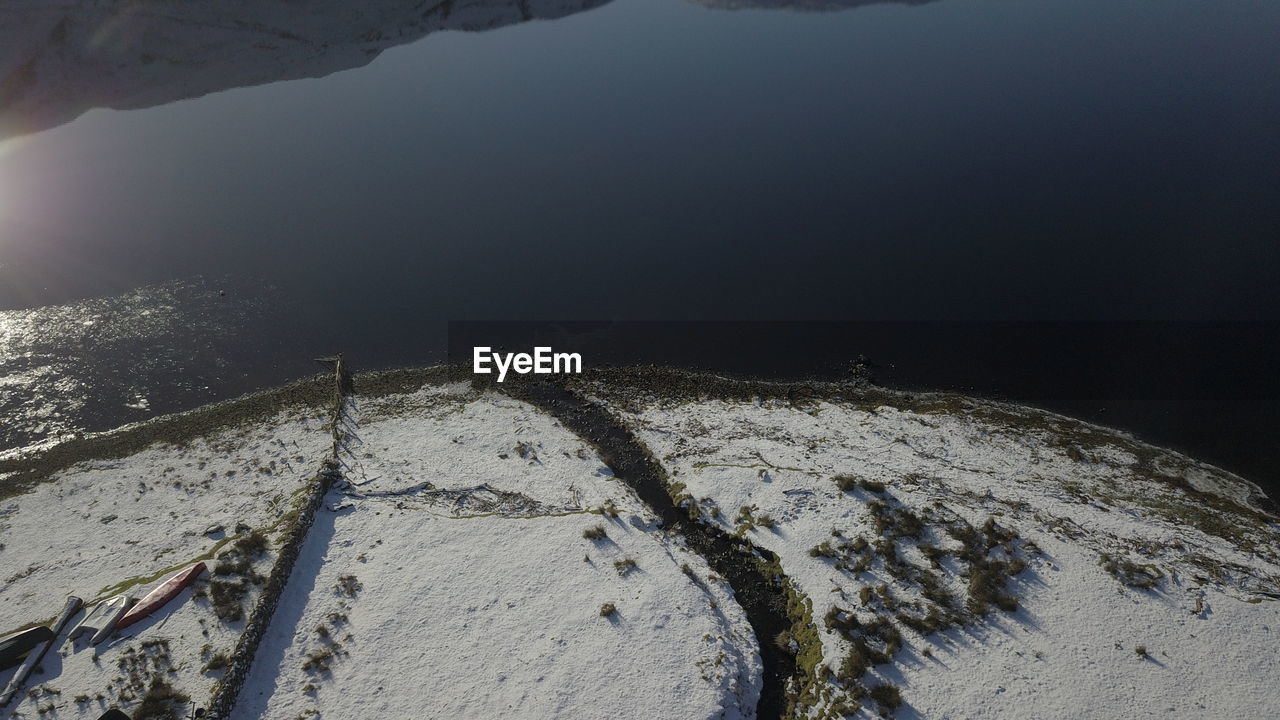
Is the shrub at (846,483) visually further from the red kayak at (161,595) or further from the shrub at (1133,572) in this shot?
the red kayak at (161,595)

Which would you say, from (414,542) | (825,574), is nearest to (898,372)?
(825,574)

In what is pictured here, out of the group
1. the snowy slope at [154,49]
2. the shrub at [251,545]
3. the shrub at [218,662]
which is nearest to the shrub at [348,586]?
the shrub at [251,545]

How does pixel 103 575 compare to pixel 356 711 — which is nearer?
pixel 356 711

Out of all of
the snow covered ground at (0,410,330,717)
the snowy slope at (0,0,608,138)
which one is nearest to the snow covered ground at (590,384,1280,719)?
the snow covered ground at (0,410,330,717)

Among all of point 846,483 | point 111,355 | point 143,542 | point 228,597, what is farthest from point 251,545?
point 846,483

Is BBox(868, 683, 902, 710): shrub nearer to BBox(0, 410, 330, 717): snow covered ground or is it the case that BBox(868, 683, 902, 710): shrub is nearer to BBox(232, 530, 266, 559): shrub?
BBox(0, 410, 330, 717): snow covered ground

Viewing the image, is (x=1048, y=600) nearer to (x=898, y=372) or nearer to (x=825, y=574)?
(x=825, y=574)
